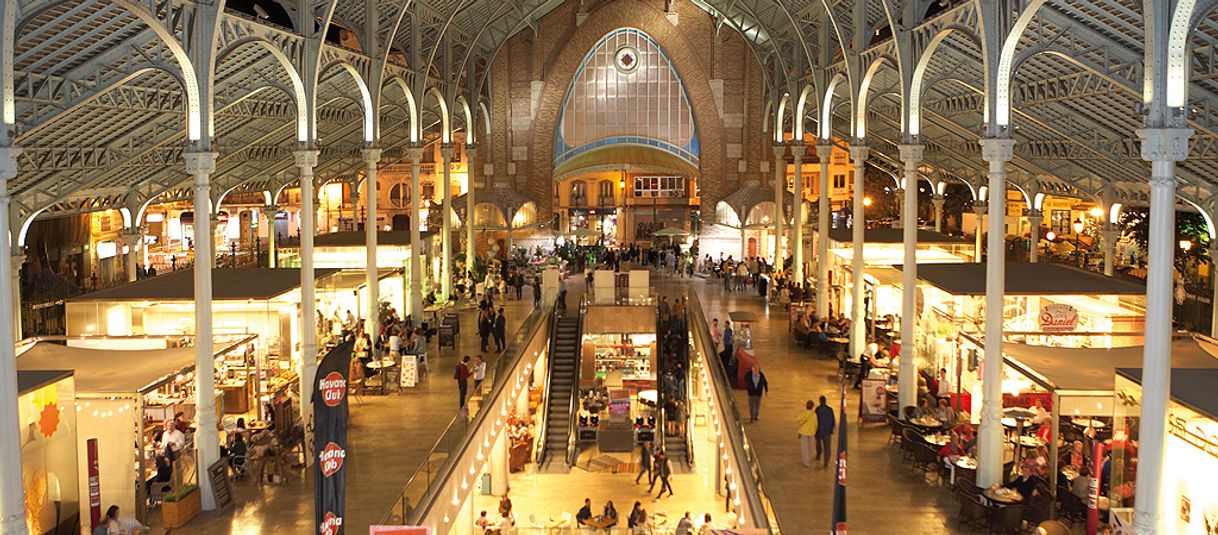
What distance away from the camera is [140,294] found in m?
18.9

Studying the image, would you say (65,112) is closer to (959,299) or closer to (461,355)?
(461,355)

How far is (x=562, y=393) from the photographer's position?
27828 mm

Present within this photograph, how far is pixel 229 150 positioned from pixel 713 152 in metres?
20.8

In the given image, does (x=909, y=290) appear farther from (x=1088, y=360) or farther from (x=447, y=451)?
(x=447, y=451)

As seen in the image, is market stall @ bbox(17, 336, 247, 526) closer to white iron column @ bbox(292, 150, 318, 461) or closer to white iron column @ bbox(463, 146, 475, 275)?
white iron column @ bbox(292, 150, 318, 461)

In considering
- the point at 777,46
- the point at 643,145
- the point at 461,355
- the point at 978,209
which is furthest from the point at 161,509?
the point at 643,145

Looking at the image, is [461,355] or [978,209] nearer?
[461,355]

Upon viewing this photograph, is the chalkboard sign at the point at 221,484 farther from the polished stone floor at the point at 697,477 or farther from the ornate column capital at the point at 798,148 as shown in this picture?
the ornate column capital at the point at 798,148

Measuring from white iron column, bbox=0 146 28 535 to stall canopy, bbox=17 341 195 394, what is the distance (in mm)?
3124

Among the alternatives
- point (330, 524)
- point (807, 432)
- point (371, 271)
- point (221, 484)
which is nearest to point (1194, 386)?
point (807, 432)

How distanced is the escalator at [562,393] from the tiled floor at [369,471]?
3.01 m

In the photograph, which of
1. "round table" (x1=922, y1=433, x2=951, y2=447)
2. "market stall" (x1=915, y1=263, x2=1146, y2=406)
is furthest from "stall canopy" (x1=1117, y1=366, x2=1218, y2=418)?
"market stall" (x1=915, y1=263, x2=1146, y2=406)

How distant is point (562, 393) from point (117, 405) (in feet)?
48.8

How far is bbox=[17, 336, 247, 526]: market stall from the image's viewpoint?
544 inches
